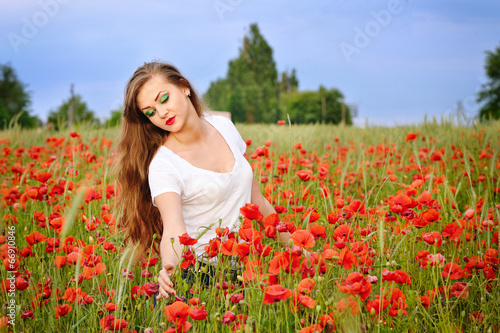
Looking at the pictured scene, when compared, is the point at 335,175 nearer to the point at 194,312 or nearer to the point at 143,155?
the point at 143,155

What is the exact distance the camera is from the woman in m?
2.15

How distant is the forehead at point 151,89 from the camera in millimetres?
2160

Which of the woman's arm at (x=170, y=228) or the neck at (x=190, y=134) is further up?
the neck at (x=190, y=134)

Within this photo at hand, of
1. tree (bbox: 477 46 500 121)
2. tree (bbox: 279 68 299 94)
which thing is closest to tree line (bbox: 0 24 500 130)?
tree (bbox: 477 46 500 121)

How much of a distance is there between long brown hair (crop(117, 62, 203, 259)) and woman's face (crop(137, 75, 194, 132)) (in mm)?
100

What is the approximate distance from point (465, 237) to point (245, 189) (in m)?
1.13

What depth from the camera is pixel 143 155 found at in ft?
7.68

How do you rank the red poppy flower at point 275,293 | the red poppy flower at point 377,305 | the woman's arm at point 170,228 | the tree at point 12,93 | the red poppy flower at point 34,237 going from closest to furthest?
the red poppy flower at point 275,293 → the red poppy flower at point 377,305 → the woman's arm at point 170,228 → the red poppy flower at point 34,237 → the tree at point 12,93

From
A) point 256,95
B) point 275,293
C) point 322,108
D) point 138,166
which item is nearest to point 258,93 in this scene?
point 256,95

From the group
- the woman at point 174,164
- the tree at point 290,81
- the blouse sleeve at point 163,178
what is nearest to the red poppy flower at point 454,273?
the woman at point 174,164

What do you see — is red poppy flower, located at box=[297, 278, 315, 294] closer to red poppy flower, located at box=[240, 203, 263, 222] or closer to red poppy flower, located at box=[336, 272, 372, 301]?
red poppy flower, located at box=[336, 272, 372, 301]

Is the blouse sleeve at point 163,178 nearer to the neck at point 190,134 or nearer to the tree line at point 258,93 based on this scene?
the neck at point 190,134

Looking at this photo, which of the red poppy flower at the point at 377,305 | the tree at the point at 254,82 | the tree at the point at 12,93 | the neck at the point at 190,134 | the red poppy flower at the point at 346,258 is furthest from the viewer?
the tree at the point at 12,93
